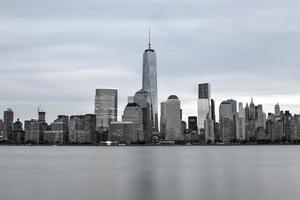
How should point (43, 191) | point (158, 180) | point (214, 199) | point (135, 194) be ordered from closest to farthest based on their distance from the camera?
point (214, 199) → point (135, 194) → point (43, 191) → point (158, 180)

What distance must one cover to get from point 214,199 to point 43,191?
79.8 ft

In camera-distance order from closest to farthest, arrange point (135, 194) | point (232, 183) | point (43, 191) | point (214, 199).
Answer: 1. point (214, 199)
2. point (135, 194)
3. point (43, 191)
4. point (232, 183)

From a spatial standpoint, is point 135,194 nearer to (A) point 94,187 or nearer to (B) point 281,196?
(A) point 94,187

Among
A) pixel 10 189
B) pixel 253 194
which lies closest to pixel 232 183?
pixel 253 194

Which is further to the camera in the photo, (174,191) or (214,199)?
(174,191)

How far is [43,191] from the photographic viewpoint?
65000mm

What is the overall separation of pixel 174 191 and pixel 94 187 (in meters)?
12.8

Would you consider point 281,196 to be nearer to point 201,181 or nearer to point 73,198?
point 201,181

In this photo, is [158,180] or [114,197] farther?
[158,180]

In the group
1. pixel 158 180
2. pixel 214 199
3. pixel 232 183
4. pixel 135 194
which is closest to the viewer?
pixel 214 199

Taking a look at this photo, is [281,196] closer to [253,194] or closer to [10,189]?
[253,194]

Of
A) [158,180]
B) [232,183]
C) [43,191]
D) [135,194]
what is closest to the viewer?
[135,194]

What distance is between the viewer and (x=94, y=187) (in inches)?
2704

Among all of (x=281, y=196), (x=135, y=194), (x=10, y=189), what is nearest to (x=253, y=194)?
(x=281, y=196)
